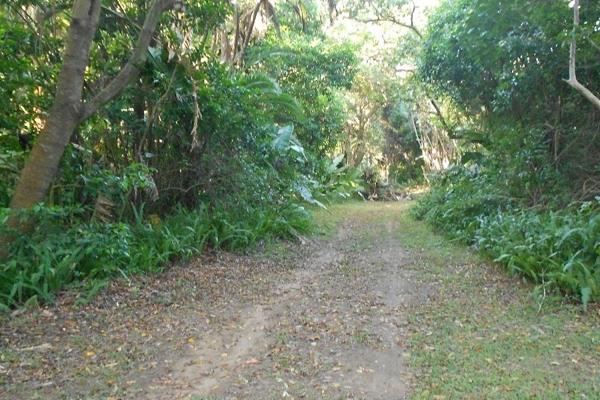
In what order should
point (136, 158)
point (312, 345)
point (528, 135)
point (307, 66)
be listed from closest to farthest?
point (312, 345), point (136, 158), point (528, 135), point (307, 66)

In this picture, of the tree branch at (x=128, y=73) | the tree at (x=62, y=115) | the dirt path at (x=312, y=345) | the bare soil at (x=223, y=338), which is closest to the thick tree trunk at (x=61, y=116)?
the tree at (x=62, y=115)

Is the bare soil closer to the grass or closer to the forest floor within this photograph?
the forest floor

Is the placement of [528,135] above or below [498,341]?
above

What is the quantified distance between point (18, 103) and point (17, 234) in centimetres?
207

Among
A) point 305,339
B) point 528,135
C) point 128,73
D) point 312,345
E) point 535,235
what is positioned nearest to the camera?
point 312,345

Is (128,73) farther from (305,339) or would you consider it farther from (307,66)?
(307,66)

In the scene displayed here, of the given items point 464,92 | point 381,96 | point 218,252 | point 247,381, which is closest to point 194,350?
point 247,381

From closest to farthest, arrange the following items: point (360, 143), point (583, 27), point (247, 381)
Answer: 1. point (247, 381)
2. point (583, 27)
3. point (360, 143)

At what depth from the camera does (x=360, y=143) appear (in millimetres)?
27484

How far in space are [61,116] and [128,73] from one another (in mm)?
896

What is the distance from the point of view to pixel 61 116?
5.64 metres

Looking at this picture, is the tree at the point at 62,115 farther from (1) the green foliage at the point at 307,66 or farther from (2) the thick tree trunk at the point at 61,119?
(1) the green foliage at the point at 307,66

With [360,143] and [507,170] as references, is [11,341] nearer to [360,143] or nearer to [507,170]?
[507,170]

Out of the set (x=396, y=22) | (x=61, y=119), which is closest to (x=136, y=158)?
(x=61, y=119)
